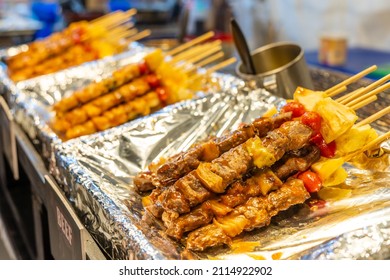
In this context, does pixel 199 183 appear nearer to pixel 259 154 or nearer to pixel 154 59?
pixel 259 154

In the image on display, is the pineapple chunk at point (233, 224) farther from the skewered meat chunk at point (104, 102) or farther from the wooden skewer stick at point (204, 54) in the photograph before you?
the wooden skewer stick at point (204, 54)

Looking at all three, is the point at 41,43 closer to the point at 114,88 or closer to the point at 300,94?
the point at 114,88

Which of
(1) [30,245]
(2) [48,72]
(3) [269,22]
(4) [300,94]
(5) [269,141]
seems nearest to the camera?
(5) [269,141]

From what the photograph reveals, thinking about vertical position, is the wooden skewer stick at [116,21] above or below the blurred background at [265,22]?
above

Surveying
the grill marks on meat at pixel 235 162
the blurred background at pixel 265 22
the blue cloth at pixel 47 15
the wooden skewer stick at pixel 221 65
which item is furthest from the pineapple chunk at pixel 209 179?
the blue cloth at pixel 47 15

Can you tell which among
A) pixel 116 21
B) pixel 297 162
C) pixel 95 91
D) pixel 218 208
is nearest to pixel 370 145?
pixel 297 162

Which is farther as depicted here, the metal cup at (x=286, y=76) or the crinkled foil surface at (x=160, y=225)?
the metal cup at (x=286, y=76)
